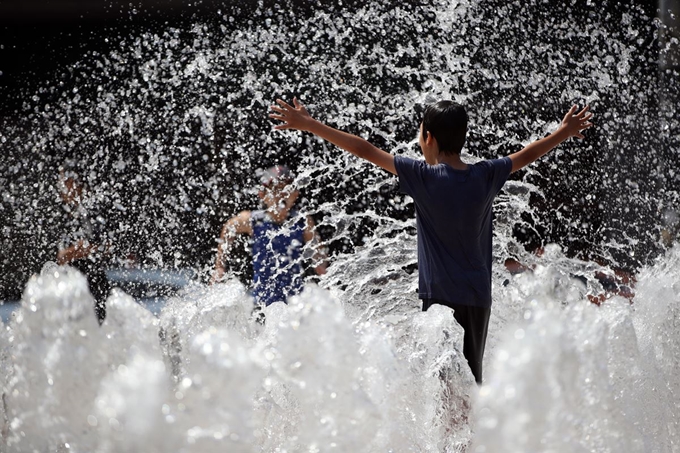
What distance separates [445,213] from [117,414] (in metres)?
1.18

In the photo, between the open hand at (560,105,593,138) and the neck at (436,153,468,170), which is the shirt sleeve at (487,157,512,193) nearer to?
the neck at (436,153,468,170)

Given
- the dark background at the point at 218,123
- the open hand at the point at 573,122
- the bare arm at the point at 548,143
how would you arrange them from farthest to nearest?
the dark background at the point at 218,123
the open hand at the point at 573,122
the bare arm at the point at 548,143

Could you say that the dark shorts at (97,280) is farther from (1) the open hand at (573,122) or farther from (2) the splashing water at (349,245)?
(1) the open hand at (573,122)

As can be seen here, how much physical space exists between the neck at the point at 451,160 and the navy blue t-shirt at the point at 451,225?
2cm

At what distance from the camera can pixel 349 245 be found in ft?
19.2

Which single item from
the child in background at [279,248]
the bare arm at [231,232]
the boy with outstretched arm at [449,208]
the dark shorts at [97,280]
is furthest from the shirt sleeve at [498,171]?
the dark shorts at [97,280]

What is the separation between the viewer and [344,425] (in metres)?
1.69

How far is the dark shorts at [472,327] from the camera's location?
7.22 ft

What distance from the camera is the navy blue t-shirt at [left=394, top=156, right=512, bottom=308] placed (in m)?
2.18

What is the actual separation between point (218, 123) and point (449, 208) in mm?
4170

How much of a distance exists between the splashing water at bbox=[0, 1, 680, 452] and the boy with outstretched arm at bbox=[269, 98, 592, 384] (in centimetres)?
9

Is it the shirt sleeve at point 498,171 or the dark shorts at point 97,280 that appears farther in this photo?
the dark shorts at point 97,280

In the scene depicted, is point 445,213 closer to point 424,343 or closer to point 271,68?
point 424,343

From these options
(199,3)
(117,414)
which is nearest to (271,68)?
(199,3)
